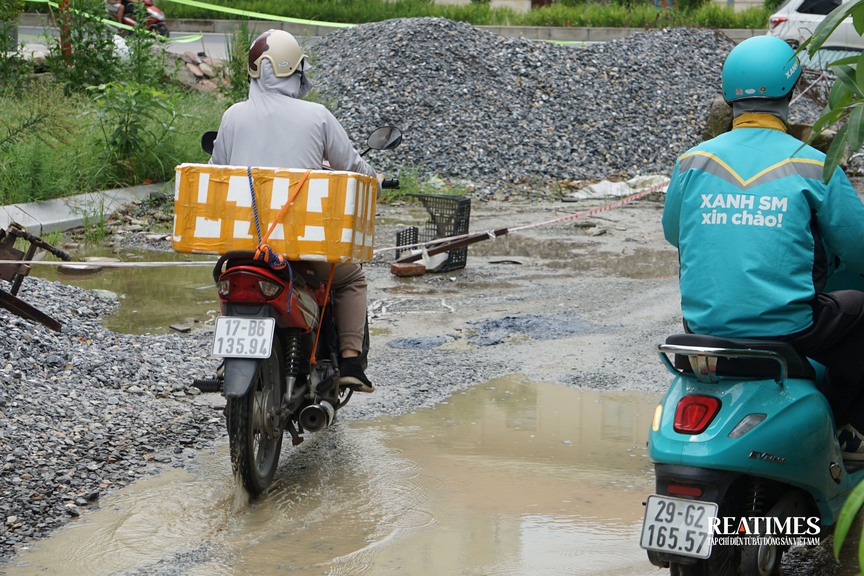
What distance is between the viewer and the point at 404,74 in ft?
54.9

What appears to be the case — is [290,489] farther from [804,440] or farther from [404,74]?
[404,74]

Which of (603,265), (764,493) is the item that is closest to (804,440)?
(764,493)

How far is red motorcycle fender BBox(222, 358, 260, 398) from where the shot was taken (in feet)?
13.8

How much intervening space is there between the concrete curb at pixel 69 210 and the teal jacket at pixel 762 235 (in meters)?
7.73

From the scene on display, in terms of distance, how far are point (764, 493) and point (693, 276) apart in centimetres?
71

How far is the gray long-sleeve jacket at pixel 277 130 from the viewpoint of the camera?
4.78 metres

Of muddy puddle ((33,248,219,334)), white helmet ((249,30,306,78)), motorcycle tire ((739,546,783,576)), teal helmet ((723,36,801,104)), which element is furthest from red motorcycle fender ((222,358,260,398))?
muddy puddle ((33,248,219,334))

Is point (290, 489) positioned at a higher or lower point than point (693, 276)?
lower

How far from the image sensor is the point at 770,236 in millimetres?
3236

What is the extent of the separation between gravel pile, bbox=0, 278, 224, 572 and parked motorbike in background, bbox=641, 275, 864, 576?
2.43 meters

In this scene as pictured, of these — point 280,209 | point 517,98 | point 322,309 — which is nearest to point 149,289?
point 322,309

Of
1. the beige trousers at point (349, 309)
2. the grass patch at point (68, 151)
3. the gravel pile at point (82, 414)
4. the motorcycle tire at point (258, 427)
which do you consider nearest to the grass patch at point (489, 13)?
the grass patch at point (68, 151)

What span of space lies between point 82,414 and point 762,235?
Answer: 3.47 m

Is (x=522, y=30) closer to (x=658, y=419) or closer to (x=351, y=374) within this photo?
(x=351, y=374)
